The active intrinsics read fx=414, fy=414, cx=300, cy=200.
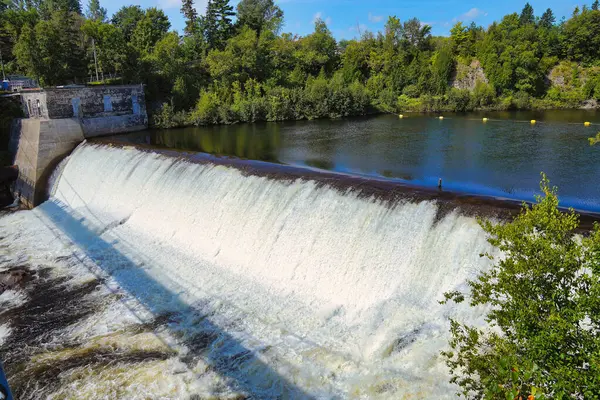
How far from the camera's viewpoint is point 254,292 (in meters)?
10.0

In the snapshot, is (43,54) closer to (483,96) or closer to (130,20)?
(130,20)

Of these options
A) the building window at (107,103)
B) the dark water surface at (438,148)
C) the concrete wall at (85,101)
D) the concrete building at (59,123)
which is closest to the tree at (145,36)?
the concrete wall at (85,101)

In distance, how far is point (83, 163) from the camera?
19.0 meters

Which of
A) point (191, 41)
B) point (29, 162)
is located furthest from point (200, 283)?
point (191, 41)

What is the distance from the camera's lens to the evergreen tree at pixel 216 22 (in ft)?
160

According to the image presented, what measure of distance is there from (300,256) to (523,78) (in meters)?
43.3

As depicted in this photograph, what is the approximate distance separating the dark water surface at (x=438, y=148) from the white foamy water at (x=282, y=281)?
14.8 feet

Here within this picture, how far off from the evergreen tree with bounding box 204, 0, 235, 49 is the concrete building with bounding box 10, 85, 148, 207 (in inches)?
869

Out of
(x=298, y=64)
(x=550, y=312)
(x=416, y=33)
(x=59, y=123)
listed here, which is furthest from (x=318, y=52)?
(x=550, y=312)

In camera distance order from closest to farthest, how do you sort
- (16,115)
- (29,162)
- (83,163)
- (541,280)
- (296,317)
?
Answer: (541,280) < (296,317) < (83,163) < (29,162) < (16,115)

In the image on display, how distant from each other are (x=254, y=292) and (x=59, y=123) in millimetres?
17869

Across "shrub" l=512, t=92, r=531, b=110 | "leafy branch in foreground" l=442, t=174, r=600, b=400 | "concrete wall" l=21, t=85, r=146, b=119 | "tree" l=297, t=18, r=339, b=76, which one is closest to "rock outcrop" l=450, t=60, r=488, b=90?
"shrub" l=512, t=92, r=531, b=110

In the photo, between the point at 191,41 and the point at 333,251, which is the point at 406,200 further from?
the point at 191,41

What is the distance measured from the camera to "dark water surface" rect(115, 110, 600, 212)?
1465 cm
